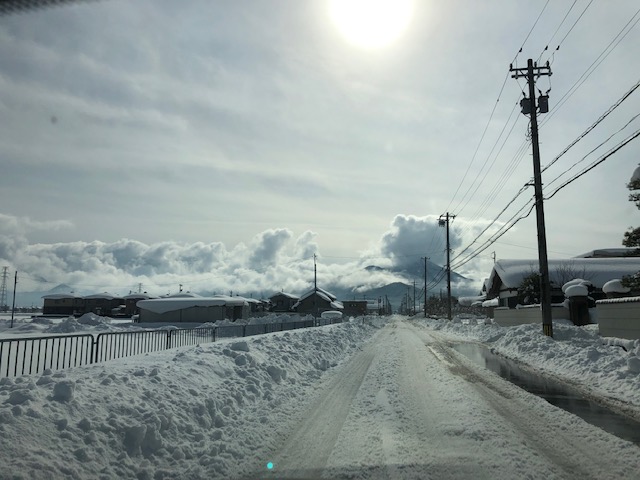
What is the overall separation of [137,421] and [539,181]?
70.8 ft

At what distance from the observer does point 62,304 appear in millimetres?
99875

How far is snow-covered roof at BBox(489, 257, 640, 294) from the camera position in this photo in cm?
4381

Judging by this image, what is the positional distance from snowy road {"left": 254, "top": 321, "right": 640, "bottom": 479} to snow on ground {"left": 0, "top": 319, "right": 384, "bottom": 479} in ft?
2.52

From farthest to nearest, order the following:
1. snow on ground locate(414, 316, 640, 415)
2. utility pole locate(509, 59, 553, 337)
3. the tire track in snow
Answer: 1. utility pole locate(509, 59, 553, 337)
2. snow on ground locate(414, 316, 640, 415)
3. the tire track in snow

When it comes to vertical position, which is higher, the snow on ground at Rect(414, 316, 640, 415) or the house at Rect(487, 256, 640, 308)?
the house at Rect(487, 256, 640, 308)

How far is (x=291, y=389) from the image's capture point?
1143 cm

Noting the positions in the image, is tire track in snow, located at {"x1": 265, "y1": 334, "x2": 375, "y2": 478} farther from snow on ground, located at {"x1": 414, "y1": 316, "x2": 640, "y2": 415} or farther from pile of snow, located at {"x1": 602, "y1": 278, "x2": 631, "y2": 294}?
pile of snow, located at {"x1": 602, "y1": 278, "x2": 631, "y2": 294}

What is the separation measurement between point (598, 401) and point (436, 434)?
16.6ft

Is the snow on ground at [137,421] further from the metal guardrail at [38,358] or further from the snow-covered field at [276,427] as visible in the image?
the metal guardrail at [38,358]

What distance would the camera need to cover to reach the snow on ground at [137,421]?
5.53 meters

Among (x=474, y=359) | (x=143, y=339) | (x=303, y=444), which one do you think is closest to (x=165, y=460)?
(x=303, y=444)

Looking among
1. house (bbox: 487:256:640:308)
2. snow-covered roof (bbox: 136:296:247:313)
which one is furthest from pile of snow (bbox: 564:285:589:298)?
snow-covered roof (bbox: 136:296:247:313)

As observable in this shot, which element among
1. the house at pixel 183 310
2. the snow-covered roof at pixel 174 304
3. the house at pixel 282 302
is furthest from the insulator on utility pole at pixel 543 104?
the house at pixel 282 302

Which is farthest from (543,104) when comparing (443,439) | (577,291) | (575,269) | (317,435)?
(575,269)
